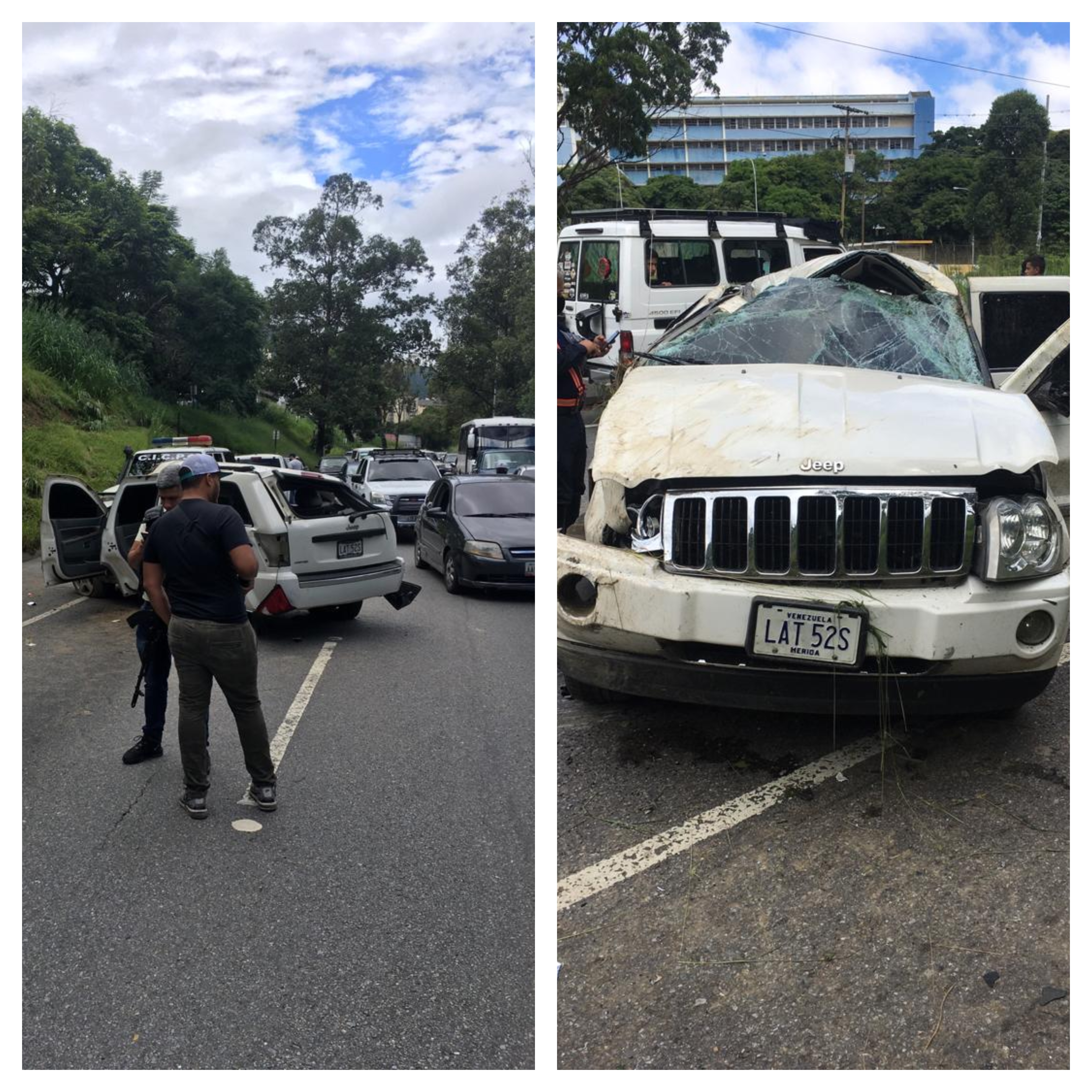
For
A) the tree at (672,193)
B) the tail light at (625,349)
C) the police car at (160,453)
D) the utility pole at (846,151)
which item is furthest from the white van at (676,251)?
the police car at (160,453)

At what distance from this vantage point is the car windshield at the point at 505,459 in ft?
41.9

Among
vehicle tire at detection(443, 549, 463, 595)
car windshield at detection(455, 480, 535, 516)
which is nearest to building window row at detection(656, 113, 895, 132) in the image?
car windshield at detection(455, 480, 535, 516)

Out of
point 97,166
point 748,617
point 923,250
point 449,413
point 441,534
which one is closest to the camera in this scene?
point 748,617

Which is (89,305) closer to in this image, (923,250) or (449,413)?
(449,413)

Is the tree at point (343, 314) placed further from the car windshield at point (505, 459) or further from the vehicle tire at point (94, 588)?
the car windshield at point (505, 459)

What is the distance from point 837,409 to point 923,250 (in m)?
1.85

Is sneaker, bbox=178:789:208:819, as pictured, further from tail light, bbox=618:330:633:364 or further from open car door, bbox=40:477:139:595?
open car door, bbox=40:477:139:595

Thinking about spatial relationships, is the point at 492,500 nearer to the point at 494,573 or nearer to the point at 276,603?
the point at 494,573

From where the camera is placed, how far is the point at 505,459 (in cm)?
1316

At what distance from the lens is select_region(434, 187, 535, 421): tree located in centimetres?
248

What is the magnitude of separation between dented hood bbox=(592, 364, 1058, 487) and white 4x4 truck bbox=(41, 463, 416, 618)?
4.30 m
